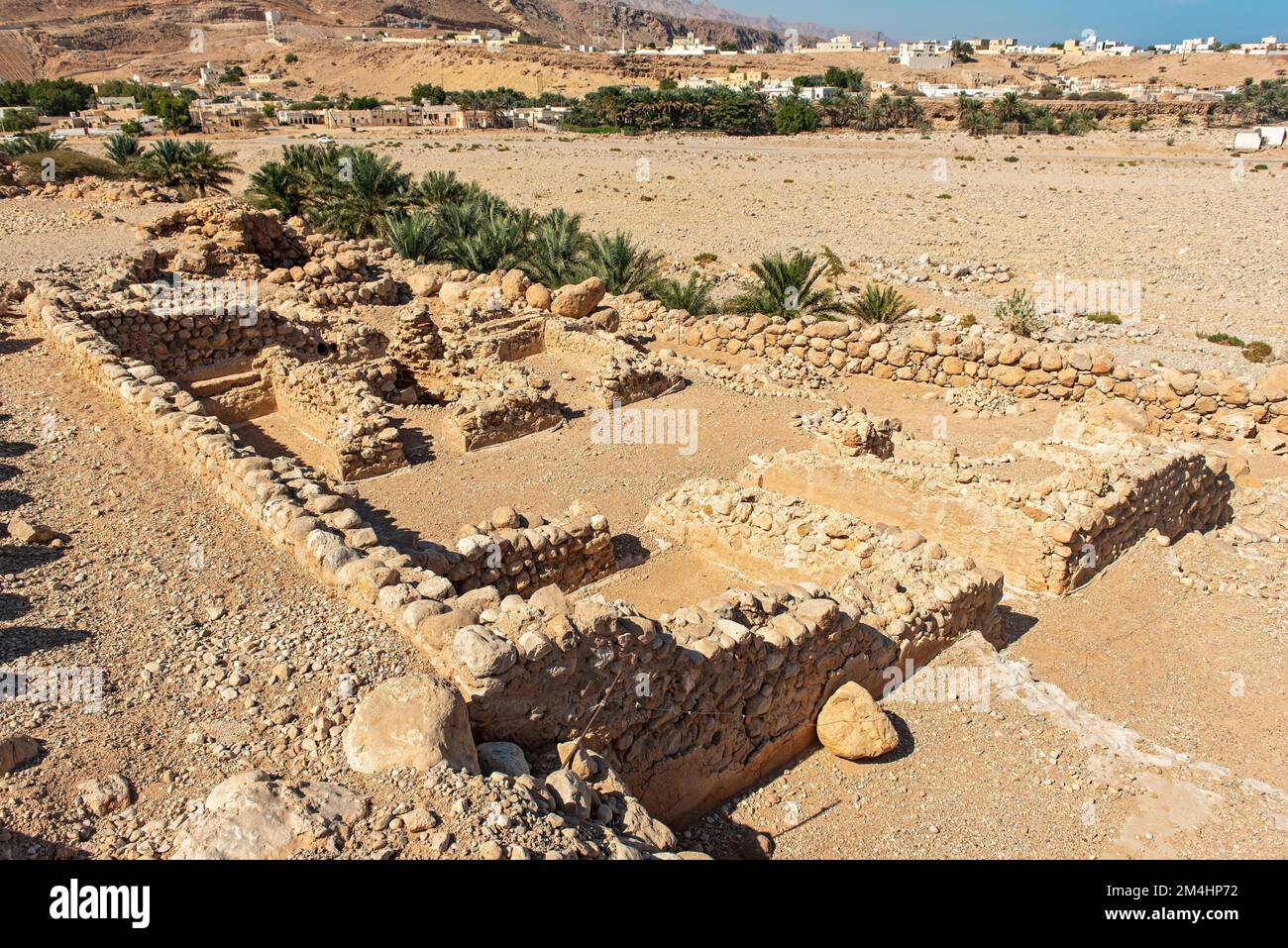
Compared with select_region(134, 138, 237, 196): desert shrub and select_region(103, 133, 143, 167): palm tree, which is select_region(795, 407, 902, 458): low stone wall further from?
select_region(103, 133, 143, 167): palm tree

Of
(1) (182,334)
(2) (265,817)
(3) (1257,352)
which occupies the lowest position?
(2) (265,817)

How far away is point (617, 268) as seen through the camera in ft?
55.5

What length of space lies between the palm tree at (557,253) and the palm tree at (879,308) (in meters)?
5.28

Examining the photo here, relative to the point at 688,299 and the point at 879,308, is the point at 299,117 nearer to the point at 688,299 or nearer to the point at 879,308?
the point at 688,299

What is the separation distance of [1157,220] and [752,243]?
1262 centimetres

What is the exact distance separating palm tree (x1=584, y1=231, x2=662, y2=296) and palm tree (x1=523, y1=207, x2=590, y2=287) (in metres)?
0.33

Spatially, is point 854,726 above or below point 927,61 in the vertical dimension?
below

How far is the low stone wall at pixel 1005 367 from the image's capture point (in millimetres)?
11320

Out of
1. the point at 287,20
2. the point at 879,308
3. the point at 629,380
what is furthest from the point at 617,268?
the point at 287,20

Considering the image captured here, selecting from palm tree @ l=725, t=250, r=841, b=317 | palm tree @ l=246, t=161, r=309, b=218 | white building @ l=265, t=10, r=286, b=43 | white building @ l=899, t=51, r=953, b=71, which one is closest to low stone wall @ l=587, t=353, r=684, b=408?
palm tree @ l=725, t=250, r=841, b=317

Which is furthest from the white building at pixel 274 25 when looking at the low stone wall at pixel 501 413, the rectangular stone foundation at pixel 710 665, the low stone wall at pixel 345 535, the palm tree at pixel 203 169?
the rectangular stone foundation at pixel 710 665

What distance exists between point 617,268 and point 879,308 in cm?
500

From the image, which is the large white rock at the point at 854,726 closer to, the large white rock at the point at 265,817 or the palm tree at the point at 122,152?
the large white rock at the point at 265,817
